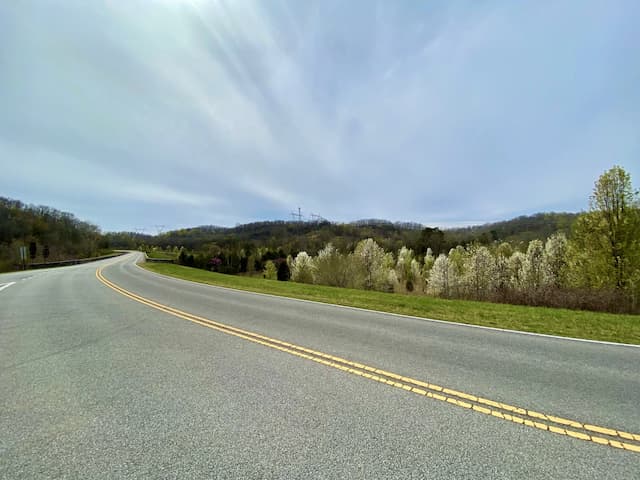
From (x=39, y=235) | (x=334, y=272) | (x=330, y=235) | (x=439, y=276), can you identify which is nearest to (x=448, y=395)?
(x=334, y=272)

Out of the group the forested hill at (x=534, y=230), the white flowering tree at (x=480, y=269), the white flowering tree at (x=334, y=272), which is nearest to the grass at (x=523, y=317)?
the forested hill at (x=534, y=230)

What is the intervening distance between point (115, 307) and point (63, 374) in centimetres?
608

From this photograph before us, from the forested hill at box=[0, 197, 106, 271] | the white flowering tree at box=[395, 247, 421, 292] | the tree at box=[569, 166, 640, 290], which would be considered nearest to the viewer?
the tree at box=[569, 166, 640, 290]

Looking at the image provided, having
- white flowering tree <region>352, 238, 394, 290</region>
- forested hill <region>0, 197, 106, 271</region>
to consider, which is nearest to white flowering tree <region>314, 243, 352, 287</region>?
white flowering tree <region>352, 238, 394, 290</region>

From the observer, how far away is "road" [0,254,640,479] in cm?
236

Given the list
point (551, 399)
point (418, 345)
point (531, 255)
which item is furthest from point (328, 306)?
point (531, 255)

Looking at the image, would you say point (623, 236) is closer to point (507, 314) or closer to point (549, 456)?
point (507, 314)

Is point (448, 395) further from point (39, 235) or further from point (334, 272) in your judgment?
point (39, 235)

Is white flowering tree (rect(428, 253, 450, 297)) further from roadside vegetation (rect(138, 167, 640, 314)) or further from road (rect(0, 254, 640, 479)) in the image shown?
road (rect(0, 254, 640, 479))

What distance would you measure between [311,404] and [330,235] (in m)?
98.1

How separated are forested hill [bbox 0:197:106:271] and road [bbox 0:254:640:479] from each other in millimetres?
52557

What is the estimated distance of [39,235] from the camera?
5716 centimetres

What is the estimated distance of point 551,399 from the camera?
11.3ft

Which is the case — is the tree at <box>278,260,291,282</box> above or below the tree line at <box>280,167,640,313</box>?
below
